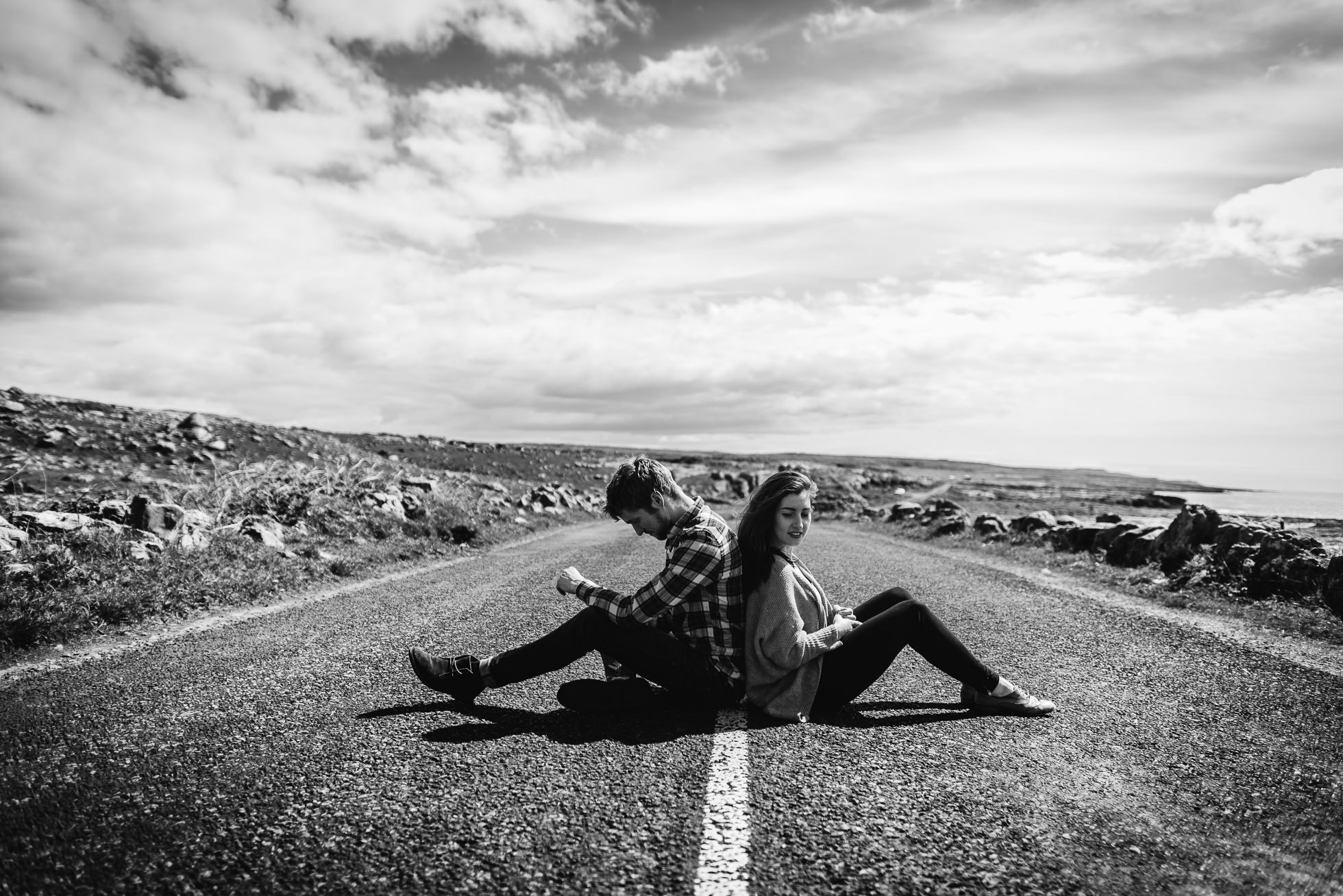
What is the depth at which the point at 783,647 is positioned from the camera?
13.8 feet

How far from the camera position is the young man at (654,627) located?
4.21 metres

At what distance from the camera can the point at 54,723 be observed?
13.4ft

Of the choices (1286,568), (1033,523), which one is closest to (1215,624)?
(1286,568)

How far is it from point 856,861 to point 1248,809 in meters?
1.91

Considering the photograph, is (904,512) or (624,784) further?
(904,512)

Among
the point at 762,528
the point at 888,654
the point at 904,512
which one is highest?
the point at 762,528

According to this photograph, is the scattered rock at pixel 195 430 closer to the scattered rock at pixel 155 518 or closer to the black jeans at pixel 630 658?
the scattered rock at pixel 155 518

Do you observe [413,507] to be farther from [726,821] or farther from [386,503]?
[726,821]

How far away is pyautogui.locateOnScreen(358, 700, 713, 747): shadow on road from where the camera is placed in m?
4.03

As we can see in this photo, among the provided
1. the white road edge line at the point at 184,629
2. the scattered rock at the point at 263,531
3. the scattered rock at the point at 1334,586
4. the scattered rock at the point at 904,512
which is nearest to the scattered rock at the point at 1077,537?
the scattered rock at the point at 1334,586

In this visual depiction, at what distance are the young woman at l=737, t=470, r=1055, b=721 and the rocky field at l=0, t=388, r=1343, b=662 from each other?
17.4 feet

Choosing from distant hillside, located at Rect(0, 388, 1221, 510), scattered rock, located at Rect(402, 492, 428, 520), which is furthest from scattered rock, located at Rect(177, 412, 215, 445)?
scattered rock, located at Rect(402, 492, 428, 520)

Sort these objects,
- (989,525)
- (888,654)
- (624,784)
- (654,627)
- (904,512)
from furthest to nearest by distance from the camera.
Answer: (904,512)
(989,525)
(888,654)
(654,627)
(624,784)

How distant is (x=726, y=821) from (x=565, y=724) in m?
1.47
